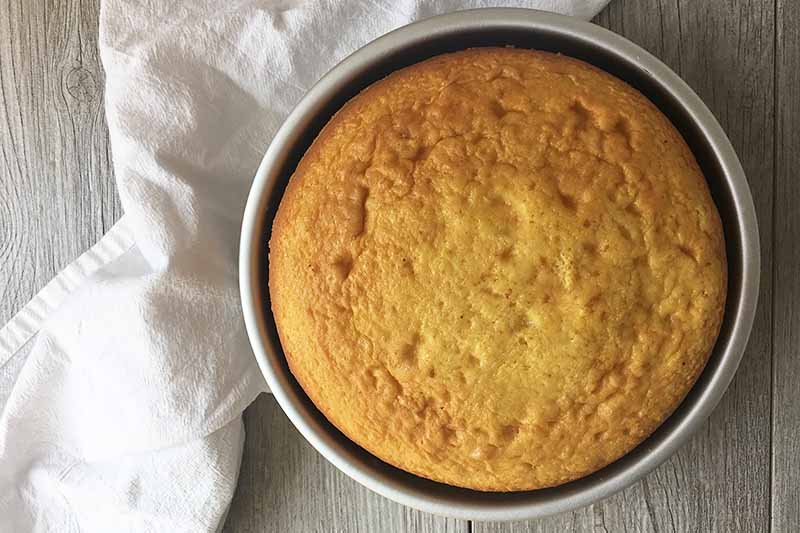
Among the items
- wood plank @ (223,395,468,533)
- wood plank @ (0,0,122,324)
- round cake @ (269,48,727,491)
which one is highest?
round cake @ (269,48,727,491)

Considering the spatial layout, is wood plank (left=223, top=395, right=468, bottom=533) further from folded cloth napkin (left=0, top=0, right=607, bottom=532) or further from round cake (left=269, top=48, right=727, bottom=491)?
round cake (left=269, top=48, right=727, bottom=491)

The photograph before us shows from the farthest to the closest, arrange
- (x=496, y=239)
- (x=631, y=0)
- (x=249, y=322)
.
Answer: (x=631, y=0)
(x=249, y=322)
(x=496, y=239)

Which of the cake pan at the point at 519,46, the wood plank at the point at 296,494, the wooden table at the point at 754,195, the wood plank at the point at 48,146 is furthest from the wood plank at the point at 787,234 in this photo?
the wood plank at the point at 48,146

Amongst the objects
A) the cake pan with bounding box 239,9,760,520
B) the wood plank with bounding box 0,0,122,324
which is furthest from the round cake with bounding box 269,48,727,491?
the wood plank with bounding box 0,0,122,324

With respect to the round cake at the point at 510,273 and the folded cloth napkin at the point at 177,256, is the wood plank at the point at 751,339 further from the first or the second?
the round cake at the point at 510,273

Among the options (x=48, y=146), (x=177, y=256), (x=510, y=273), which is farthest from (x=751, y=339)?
(x=48, y=146)

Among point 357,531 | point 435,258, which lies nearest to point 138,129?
point 435,258

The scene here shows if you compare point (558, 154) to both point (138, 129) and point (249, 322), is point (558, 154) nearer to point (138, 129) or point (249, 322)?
point (249, 322)

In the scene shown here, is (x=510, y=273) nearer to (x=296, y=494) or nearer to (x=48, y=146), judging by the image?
(x=296, y=494)
